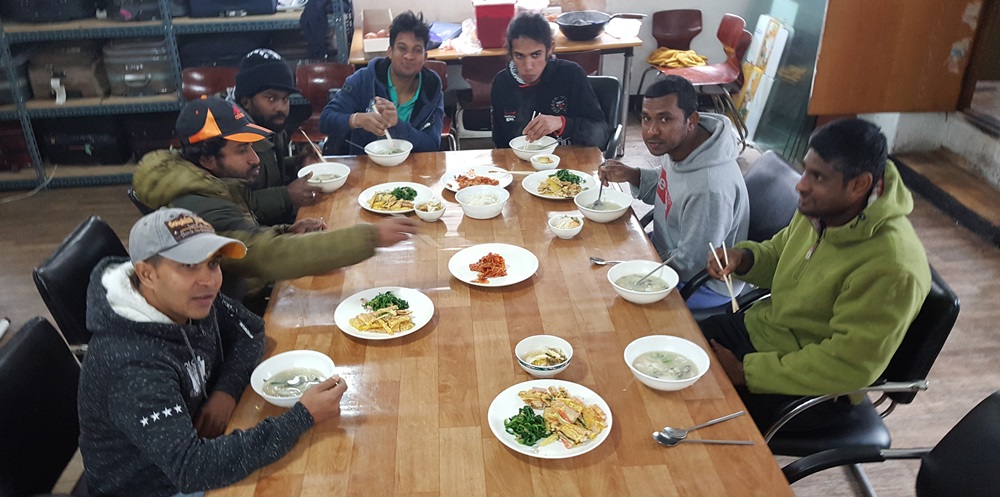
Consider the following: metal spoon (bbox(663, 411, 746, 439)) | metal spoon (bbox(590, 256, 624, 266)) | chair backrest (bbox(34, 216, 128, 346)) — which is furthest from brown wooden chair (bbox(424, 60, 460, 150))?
metal spoon (bbox(663, 411, 746, 439))

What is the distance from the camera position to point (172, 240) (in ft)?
5.51

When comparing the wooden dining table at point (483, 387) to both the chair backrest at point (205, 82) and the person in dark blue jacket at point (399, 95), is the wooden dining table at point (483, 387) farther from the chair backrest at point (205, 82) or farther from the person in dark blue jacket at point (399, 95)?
the chair backrest at point (205, 82)

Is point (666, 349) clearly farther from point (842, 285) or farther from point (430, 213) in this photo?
point (430, 213)

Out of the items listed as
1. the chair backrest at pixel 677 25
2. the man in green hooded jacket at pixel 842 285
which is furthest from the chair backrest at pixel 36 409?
the chair backrest at pixel 677 25

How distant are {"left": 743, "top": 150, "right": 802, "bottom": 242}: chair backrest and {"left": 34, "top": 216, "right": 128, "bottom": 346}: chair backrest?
2.32m

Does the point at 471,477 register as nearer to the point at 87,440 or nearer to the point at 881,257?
the point at 87,440

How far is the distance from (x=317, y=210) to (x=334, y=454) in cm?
143

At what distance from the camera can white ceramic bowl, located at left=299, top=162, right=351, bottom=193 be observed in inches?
120

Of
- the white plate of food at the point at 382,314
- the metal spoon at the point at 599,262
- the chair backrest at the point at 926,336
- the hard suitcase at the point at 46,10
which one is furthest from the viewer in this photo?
the hard suitcase at the point at 46,10

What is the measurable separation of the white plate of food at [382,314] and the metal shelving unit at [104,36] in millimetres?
3543

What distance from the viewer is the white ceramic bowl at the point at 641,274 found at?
2.15 meters

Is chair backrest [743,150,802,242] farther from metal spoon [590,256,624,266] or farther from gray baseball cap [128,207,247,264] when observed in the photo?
gray baseball cap [128,207,247,264]

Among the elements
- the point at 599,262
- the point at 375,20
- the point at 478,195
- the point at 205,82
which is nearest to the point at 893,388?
the point at 599,262

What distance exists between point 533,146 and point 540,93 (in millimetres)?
418
